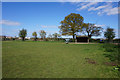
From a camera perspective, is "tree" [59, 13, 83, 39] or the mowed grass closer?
the mowed grass

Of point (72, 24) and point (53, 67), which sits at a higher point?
point (72, 24)

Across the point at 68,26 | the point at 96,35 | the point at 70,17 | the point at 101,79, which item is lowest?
the point at 101,79

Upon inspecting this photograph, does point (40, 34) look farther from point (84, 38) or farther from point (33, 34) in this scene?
Result: point (84, 38)

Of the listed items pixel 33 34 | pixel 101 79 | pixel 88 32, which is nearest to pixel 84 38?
pixel 88 32

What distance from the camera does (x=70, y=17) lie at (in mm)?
37812

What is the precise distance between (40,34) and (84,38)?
4836cm

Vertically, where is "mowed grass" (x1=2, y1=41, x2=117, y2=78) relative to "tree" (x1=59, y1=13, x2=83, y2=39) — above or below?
below

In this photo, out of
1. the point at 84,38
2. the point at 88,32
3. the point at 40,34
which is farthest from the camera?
the point at 40,34

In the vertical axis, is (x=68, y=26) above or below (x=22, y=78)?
above

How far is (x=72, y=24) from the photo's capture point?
36.9 m

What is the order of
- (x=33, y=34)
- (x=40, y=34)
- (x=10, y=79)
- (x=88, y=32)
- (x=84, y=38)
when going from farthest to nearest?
(x=33, y=34)
(x=40, y=34)
(x=88, y=32)
(x=84, y=38)
(x=10, y=79)

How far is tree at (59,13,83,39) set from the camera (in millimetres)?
36625

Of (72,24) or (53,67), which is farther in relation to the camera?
(72,24)

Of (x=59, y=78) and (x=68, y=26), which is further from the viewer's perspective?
(x=68, y=26)
